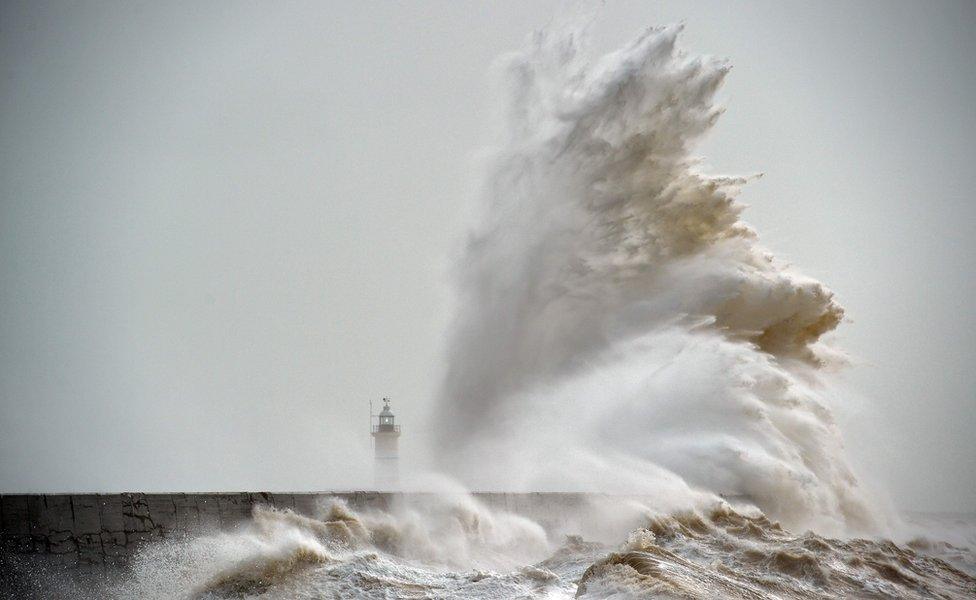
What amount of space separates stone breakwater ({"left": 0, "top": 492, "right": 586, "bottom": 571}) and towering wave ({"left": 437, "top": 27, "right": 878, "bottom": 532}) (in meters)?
7.71

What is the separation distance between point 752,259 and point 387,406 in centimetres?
1283

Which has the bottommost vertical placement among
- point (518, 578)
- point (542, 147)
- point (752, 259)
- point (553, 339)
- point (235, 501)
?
point (518, 578)

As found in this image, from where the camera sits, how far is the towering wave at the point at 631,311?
14.4 meters

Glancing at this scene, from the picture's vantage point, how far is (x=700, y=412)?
47.7ft

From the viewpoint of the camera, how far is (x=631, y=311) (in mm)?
15812

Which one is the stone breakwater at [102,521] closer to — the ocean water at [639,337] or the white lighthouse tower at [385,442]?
the ocean water at [639,337]

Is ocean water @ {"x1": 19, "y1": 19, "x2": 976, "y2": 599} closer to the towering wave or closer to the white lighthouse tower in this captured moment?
the towering wave

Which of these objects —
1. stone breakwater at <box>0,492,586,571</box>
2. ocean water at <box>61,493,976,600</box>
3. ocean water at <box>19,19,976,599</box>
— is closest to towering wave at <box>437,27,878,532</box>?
ocean water at <box>19,19,976,599</box>

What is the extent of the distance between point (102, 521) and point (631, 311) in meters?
11.5

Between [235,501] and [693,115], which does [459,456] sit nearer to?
[693,115]

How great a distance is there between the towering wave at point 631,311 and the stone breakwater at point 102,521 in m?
7.71

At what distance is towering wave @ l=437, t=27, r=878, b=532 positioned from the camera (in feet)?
47.1

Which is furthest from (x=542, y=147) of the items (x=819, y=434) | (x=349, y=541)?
(x=349, y=541)

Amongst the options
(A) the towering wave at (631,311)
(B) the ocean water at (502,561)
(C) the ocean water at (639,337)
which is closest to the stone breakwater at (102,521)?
(B) the ocean water at (502,561)
